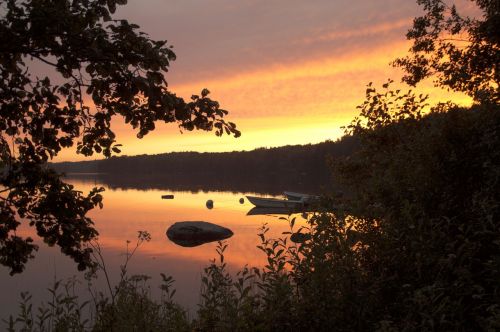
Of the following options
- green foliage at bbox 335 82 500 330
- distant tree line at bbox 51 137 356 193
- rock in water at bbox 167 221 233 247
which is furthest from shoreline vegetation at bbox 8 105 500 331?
distant tree line at bbox 51 137 356 193

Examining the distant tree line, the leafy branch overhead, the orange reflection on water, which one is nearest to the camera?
the leafy branch overhead

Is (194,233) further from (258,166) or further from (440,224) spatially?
(258,166)

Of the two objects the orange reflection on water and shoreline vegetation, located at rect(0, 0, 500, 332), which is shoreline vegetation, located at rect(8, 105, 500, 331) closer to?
shoreline vegetation, located at rect(0, 0, 500, 332)

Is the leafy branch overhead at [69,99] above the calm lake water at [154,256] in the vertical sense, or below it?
above

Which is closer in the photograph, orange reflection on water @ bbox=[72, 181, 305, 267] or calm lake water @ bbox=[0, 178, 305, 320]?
calm lake water @ bbox=[0, 178, 305, 320]

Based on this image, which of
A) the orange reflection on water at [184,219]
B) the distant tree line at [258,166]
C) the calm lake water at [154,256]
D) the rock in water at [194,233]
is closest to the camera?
the calm lake water at [154,256]

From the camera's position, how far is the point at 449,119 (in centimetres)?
816

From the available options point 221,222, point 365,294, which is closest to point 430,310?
point 365,294

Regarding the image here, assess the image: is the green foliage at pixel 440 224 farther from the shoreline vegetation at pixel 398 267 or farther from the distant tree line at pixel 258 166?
the distant tree line at pixel 258 166

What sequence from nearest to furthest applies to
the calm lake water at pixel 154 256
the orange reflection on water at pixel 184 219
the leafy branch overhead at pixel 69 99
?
1. the leafy branch overhead at pixel 69 99
2. the calm lake water at pixel 154 256
3. the orange reflection on water at pixel 184 219

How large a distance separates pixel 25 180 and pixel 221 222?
3304 cm

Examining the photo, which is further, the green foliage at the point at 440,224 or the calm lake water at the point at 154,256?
the calm lake water at the point at 154,256

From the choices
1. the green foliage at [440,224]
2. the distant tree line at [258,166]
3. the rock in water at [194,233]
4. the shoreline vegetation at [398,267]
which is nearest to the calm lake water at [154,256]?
the rock in water at [194,233]

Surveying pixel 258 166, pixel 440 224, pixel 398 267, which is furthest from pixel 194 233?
pixel 258 166
